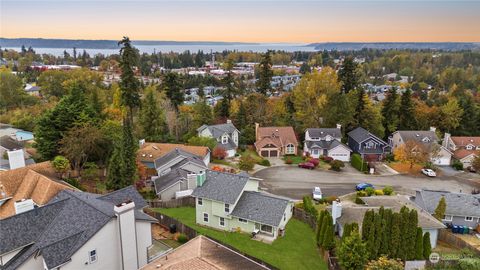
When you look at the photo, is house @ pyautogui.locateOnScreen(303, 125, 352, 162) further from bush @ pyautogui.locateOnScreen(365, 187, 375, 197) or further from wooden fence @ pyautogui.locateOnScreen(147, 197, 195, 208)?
wooden fence @ pyautogui.locateOnScreen(147, 197, 195, 208)

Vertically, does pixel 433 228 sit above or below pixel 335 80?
below

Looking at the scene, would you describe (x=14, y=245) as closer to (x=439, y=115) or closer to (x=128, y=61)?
(x=128, y=61)

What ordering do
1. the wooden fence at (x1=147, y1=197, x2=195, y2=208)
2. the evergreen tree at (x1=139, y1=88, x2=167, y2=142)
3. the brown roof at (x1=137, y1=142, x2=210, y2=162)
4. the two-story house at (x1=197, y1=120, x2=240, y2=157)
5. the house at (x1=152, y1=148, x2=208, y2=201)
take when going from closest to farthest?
1. the wooden fence at (x1=147, y1=197, x2=195, y2=208)
2. the house at (x1=152, y1=148, x2=208, y2=201)
3. the brown roof at (x1=137, y1=142, x2=210, y2=162)
4. the evergreen tree at (x1=139, y1=88, x2=167, y2=142)
5. the two-story house at (x1=197, y1=120, x2=240, y2=157)

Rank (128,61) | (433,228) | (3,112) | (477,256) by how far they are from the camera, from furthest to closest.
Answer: (3,112) → (128,61) → (433,228) → (477,256)

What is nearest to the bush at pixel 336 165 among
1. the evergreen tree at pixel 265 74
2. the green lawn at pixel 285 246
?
the green lawn at pixel 285 246

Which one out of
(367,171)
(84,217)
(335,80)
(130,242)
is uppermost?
(335,80)

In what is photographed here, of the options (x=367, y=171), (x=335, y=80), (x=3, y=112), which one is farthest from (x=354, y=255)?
(x=3, y=112)

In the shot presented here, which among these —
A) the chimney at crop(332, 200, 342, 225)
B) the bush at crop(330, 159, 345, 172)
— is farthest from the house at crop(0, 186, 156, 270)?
the bush at crop(330, 159, 345, 172)
